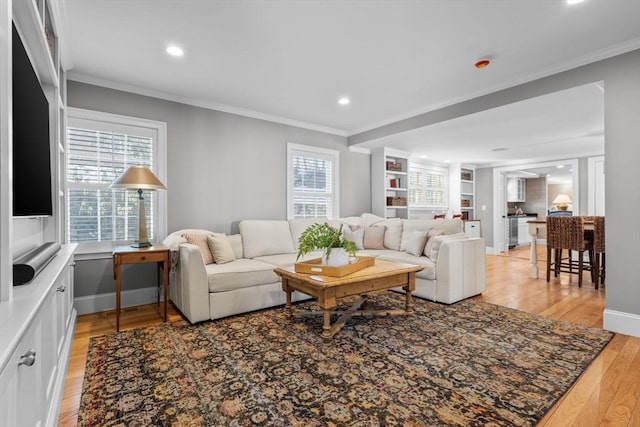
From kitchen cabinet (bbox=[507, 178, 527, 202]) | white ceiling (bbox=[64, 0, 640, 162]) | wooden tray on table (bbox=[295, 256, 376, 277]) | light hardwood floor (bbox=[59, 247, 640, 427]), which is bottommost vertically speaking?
light hardwood floor (bbox=[59, 247, 640, 427])

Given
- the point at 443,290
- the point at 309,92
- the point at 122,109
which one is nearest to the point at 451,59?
the point at 309,92

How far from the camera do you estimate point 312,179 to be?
5188mm

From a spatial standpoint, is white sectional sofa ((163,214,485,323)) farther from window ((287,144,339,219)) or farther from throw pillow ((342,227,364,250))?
window ((287,144,339,219))

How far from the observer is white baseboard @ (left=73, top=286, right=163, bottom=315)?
10.8 feet

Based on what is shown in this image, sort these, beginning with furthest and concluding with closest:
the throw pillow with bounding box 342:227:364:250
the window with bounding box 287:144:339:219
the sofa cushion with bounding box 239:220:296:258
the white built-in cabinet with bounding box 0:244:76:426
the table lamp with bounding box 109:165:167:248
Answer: the window with bounding box 287:144:339:219 < the throw pillow with bounding box 342:227:364:250 < the sofa cushion with bounding box 239:220:296:258 < the table lamp with bounding box 109:165:167:248 < the white built-in cabinet with bounding box 0:244:76:426

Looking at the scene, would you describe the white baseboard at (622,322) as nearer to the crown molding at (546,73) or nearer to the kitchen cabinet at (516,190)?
the crown molding at (546,73)

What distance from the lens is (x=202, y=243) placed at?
3443 millimetres

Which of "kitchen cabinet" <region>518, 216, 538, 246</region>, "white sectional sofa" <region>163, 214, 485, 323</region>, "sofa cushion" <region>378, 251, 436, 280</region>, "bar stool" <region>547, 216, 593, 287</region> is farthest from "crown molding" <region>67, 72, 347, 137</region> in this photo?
"kitchen cabinet" <region>518, 216, 538, 246</region>

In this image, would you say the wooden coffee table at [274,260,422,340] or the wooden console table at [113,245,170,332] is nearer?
the wooden coffee table at [274,260,422,340]

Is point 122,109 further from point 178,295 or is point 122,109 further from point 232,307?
point 232,307

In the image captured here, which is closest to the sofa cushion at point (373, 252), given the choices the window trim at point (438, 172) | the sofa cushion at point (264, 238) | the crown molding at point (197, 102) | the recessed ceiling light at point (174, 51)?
the sofa cushion at point (264, 238)

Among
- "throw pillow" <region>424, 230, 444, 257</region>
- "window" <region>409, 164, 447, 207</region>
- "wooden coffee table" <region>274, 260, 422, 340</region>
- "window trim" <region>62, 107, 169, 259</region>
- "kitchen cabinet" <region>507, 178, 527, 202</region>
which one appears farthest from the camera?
"kitchen cabinet" <region>507, 178, 527, 202</region>

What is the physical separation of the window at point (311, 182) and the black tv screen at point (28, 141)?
322 cm

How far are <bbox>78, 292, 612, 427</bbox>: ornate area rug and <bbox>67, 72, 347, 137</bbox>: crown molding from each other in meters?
2.61
